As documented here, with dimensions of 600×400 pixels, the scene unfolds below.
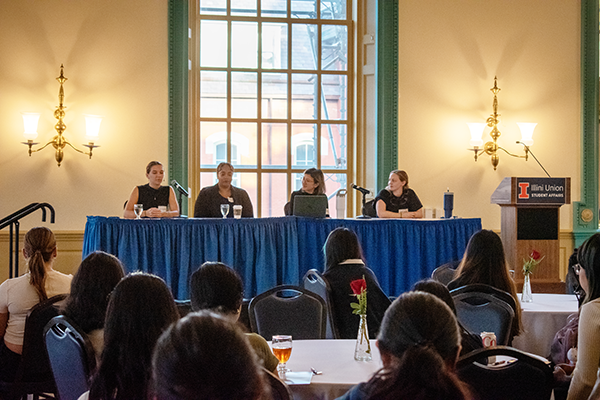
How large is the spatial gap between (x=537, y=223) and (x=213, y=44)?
395 cm

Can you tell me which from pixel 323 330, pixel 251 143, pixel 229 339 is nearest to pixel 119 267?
pixel 323 330

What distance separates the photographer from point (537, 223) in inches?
213

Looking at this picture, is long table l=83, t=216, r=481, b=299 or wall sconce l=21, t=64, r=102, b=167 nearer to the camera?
long table l=83, t=216, r=481, b=299

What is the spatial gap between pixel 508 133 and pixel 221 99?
3.31 meters

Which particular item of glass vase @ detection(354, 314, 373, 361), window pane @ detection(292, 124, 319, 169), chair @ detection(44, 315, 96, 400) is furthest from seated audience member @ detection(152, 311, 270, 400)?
window pane @ detection(292, 124, 319, 169)

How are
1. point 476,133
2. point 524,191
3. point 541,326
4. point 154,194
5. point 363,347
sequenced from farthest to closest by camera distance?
1. point 476,133
2. point 524,191
3. point 154,194
4. point 541,326
5. point 363,347

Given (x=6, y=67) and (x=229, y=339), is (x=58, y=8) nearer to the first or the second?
(x=6, y=67)

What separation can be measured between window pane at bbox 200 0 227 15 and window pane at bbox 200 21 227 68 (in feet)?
0.39

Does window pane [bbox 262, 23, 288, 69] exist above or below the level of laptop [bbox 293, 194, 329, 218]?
above

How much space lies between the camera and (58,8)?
5918 millimetres

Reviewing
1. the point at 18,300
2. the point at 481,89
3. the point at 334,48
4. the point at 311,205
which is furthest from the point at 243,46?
the point at 18,300

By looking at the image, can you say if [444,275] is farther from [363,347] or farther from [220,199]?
[220,199]

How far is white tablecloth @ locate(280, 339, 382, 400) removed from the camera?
1.88 m

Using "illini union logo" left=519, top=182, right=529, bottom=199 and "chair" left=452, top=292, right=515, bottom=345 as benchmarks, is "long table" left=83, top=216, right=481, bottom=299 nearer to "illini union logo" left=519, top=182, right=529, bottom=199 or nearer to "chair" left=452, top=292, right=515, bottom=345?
"illini union logo" left=519, top=182, right=529, bottom=199
